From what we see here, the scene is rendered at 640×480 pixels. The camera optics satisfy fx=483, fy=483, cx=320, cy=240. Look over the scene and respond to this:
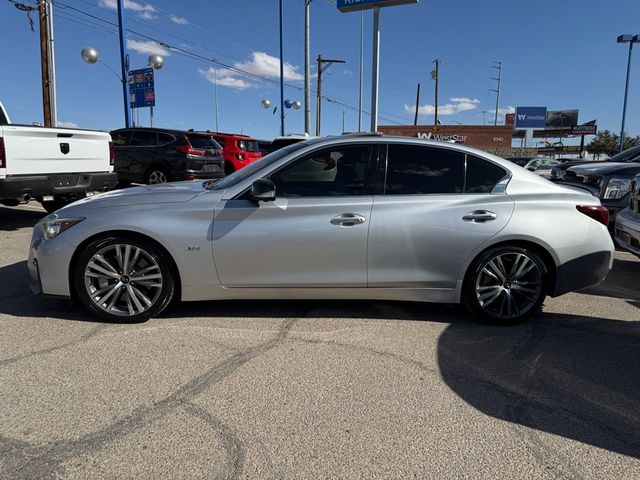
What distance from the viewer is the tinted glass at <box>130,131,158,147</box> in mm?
11672

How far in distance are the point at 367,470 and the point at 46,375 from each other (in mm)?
2151

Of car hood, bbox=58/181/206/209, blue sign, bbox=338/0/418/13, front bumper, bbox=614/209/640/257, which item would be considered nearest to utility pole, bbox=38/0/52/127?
blue sign, bbox=338/0/418/13

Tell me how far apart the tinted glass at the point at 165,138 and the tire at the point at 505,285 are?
932cm

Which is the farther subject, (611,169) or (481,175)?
(611,169)

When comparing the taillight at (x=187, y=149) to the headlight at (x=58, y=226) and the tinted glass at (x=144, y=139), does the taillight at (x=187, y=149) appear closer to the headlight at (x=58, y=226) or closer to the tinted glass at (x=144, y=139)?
the tinted glass at (x=144, y=139)

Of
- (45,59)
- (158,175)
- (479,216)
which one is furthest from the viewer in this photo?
(45,59)

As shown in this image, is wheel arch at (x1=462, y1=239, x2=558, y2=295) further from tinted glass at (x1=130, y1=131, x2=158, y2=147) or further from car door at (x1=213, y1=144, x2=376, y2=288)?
tinted glass at (x1=130, y1=131, x2=158, y2=147)

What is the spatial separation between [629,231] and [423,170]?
2974mm

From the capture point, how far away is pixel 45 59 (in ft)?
58.9

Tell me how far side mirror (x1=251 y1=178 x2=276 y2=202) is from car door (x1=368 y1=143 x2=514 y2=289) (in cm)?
84

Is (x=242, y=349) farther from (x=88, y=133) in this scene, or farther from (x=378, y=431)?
(x=88, y=133)

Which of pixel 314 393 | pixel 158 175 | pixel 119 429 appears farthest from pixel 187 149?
pixel 119 429

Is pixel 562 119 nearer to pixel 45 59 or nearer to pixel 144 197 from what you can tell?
pixel 45 59

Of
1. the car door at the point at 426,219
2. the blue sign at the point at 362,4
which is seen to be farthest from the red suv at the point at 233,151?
the car door at the point at 426,219
